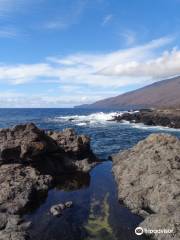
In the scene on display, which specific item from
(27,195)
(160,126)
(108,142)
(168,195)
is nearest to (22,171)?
(27,195)

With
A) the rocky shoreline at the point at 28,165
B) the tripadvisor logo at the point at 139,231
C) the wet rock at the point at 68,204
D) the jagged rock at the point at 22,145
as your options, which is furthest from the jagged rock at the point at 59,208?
the jagged rock at the point at 22,145

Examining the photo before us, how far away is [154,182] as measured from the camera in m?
19.4

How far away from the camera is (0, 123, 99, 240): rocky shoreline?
1719 centimetres

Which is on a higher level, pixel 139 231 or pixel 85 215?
pixel 85 215

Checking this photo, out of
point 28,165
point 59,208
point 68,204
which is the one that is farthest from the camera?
point 28,165

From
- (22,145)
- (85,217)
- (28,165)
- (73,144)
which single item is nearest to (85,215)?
(85,217)

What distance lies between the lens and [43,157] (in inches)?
1028

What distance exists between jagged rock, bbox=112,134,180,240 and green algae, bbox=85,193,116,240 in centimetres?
153

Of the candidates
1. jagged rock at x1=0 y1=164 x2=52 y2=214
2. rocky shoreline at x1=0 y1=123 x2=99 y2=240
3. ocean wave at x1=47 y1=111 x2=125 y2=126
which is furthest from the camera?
ocean wave at x1=47 y1=111 x2=125 y2=126

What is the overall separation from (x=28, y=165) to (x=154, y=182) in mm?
9975

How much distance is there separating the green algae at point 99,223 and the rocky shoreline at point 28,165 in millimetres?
3051

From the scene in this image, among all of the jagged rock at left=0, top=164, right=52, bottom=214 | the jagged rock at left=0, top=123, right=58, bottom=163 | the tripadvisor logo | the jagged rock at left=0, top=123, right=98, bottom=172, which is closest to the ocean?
the tripadvisor logo

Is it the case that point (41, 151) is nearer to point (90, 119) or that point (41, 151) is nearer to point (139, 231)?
point (139, 231)

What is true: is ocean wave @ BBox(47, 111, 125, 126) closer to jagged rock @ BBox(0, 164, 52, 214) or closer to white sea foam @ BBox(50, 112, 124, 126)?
white sea foam @ BBox(50, 112, 124, 126)
